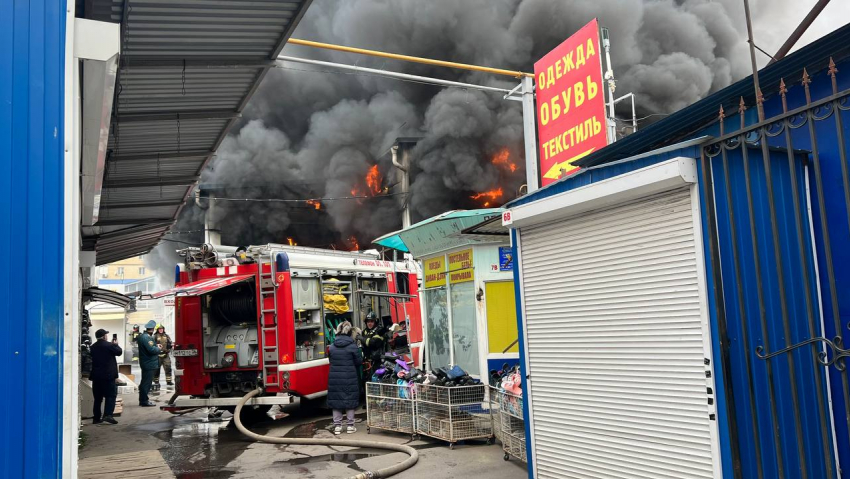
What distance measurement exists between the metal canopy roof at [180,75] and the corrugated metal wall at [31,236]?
6.49 ft

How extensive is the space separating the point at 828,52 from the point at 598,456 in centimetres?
310

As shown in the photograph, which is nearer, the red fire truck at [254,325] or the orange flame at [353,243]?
the red fire truck at [254,325]

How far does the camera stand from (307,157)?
93.5 ft

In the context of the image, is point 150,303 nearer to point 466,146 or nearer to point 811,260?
point 466,146

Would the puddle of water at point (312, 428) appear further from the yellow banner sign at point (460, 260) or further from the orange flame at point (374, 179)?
the orange flame at point (374, 179)

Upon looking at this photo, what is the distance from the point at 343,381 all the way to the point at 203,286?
8.38 feet

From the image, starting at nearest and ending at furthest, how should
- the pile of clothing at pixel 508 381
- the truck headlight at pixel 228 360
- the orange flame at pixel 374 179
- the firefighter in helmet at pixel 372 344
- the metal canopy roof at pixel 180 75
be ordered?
1. the metal canopy roof at pixel 180 75
2. the pile of clothing at pixel 508 381
3. the truck headlight at pixel 228 360
4. the firefighter in helmet at pixel 372 344
5. the orange flame at pixel 374 179

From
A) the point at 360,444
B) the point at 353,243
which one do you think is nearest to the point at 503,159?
the point at 353,243

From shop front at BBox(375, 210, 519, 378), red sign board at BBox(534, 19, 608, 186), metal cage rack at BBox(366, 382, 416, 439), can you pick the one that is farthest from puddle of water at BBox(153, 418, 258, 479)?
red sign board at BBox(534, 19, 608, 186)

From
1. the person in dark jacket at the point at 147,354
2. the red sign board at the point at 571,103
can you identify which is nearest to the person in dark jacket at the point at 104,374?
the person in dark jacket at the point at 147,354

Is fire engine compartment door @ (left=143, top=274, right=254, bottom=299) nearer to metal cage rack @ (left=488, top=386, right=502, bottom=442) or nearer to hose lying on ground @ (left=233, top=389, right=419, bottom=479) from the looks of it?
hose lying on ground @ (left=233, top=389, right=419, bottom=479)

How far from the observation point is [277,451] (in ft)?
27.2

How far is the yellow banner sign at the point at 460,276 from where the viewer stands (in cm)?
940

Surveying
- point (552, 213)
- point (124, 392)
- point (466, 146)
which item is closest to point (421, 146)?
point (466, 146)
